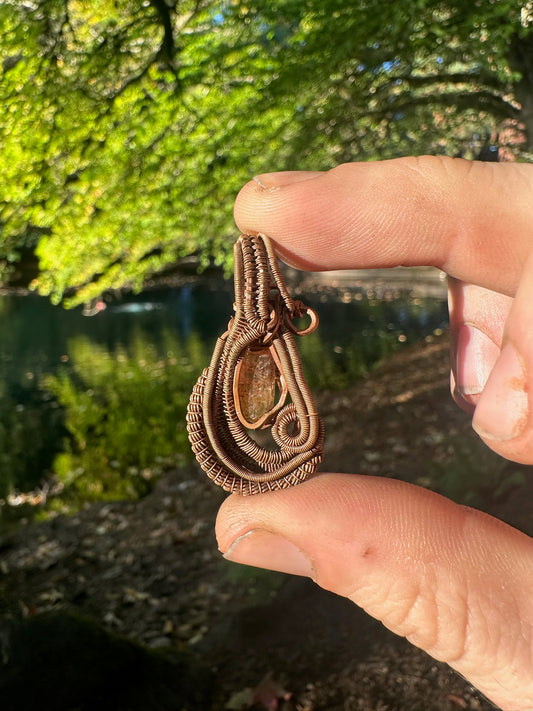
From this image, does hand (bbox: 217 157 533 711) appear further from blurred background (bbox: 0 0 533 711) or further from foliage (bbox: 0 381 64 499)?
foliage (bbox: 0 381 64 499)

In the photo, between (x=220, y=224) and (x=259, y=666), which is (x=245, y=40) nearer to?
(x=220, y=224)

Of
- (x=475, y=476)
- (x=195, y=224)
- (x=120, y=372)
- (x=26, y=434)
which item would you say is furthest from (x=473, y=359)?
(x=120, y=372)

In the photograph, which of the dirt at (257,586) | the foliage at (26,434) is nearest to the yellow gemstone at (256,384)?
the dirt at (257,586)

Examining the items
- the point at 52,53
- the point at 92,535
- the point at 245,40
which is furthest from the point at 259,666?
the point at 245,40

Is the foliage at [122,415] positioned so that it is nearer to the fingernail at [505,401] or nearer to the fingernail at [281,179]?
the fingernail at [281,179]

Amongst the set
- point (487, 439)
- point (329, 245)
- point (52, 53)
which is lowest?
point (487, 439)

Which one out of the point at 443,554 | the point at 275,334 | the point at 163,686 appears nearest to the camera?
the point at 443,554
